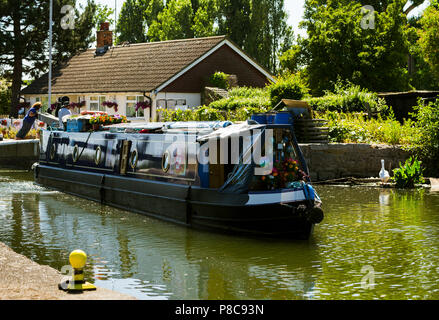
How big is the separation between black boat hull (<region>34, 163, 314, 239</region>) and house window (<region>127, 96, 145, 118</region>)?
2064 cm

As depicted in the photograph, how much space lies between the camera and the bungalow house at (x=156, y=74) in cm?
3675

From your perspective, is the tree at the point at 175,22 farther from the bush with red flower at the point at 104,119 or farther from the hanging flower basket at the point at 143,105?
the bush with red flower at the point at 104,119

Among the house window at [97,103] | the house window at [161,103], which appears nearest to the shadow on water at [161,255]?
the house window at [161,103]

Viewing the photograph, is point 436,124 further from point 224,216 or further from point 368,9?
point 368,9

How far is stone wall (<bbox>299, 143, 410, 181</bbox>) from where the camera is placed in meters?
21.2

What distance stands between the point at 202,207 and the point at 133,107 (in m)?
25.9

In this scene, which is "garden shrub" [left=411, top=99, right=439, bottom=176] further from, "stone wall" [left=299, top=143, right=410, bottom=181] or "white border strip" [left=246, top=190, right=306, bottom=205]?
"white border strip" [left=246, top=190, right=306, bottom=205]

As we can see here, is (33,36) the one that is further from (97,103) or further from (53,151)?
(53,151)

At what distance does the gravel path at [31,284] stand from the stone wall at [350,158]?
556 inches

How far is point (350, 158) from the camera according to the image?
69.7 feet

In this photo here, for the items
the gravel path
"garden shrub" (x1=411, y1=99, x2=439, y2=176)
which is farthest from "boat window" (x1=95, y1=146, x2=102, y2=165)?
"garden shrub" (x1=411, y1=99, x2=439, y2=176)

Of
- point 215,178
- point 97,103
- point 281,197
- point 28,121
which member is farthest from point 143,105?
point 281,197

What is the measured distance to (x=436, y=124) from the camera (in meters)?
20.5
